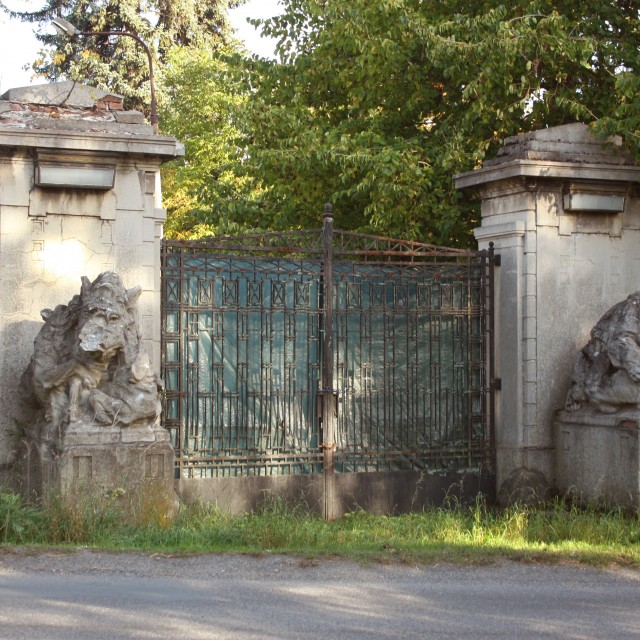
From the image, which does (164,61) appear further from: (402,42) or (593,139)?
(593,139)

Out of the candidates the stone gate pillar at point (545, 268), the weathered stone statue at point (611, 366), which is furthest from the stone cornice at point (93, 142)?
the weathered stone statue at point (611, 366)

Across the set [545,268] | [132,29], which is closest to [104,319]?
[545,268]

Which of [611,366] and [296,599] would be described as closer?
[296,599]

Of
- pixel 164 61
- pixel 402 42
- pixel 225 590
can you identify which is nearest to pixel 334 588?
pixel 225 590

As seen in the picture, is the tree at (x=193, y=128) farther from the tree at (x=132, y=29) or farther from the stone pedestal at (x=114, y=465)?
the stone pedestal at (x=114, y=465)

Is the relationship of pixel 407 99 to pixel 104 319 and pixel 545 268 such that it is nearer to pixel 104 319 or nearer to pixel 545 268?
pixel 545 268

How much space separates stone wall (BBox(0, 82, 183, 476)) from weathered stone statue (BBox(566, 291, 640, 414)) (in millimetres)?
4057

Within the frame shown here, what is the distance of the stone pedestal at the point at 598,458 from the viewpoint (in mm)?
10047

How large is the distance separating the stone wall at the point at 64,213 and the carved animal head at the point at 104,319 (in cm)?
86

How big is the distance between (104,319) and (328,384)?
255 centimetres

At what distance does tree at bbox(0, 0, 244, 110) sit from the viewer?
30391mm

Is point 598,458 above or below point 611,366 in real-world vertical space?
below

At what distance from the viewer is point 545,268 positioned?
11.2m

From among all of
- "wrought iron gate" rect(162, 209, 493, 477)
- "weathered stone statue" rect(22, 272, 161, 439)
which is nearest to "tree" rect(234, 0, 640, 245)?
"wrought iron gate" rect(162, 209, 493, 477)
